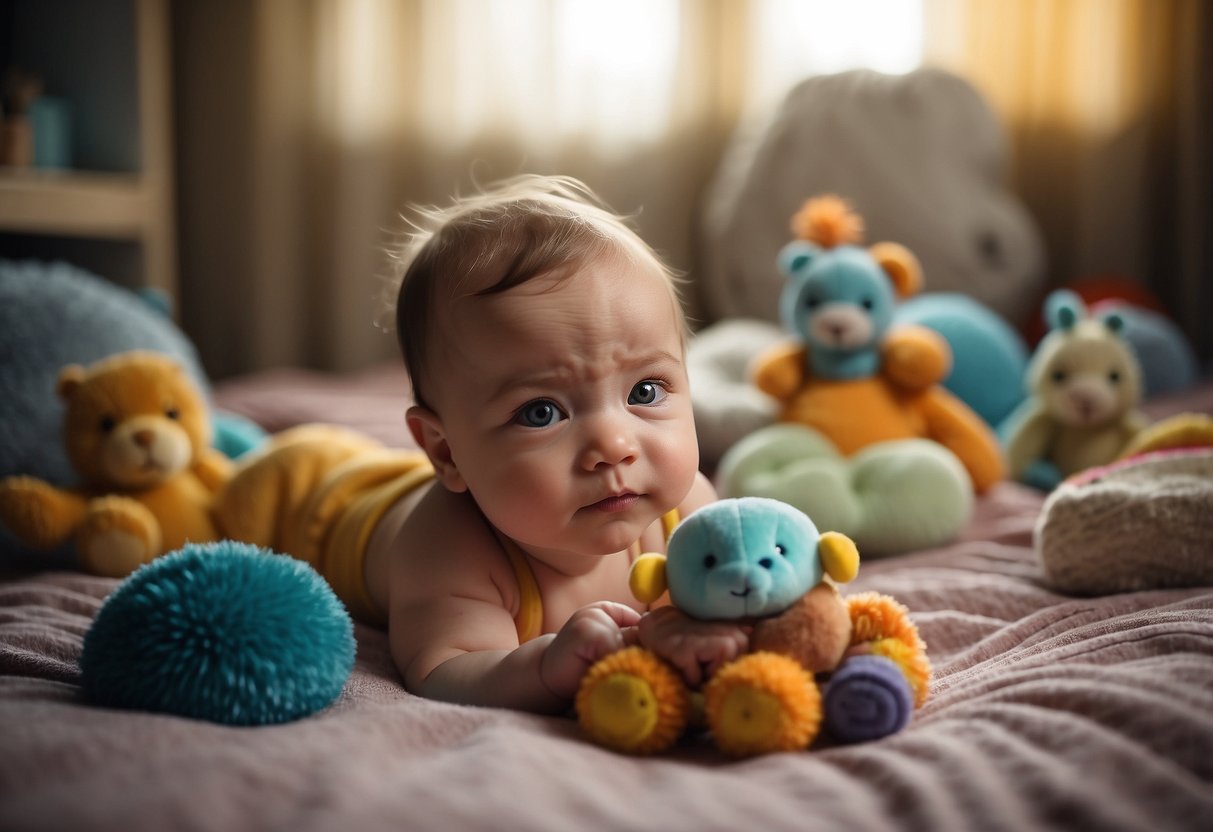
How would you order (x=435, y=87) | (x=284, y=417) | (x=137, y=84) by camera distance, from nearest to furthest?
1. (x=284, y=417)
2. (x=137, y=84)
3. (x=435, y=87)

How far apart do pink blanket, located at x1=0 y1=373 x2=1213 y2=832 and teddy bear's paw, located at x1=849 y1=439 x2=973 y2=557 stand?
477mm

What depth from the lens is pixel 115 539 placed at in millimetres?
1233

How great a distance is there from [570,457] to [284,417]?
1162 mm

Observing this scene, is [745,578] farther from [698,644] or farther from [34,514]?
[34,514]

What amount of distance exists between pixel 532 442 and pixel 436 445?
13 cm

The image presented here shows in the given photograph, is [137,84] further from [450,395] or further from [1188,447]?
[1188,447]

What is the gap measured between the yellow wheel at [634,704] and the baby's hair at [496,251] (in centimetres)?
31

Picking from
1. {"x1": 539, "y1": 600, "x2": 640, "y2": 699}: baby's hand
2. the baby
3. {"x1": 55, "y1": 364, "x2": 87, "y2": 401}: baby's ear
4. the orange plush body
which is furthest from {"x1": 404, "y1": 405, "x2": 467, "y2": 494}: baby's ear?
the orange plush body

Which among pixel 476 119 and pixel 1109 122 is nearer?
pixel 1109 122

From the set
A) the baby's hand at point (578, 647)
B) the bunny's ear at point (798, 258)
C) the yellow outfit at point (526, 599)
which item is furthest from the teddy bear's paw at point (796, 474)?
the baby's hand at point (578, 647)

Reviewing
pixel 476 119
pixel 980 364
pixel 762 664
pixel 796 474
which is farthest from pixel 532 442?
pixel 476 119

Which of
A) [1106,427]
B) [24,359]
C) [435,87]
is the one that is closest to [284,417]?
[24,359]

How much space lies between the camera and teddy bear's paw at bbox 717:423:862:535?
4.45 feet

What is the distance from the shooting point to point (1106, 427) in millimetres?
1610
